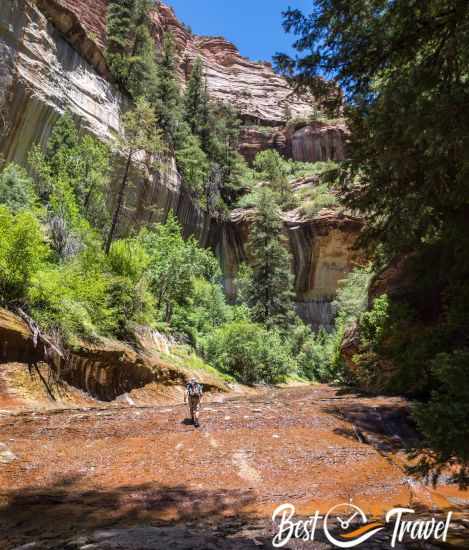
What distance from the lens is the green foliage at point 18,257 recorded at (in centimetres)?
1064

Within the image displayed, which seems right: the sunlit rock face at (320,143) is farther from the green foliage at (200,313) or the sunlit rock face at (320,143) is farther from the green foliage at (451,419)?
the green foliage at (451,419)

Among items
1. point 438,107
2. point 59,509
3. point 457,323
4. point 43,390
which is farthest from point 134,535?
point 43,390

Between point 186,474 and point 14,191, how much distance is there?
17.8 metres

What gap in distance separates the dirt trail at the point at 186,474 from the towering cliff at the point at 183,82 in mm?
6257

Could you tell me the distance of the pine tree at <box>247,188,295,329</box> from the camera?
33.2 metres

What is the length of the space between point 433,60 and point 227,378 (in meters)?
18.1

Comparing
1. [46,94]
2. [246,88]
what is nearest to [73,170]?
[46,94]

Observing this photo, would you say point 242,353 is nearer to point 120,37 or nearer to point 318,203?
point 318,203

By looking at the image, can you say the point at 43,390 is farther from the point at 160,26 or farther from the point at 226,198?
the point at 160,26

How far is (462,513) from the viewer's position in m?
4.51

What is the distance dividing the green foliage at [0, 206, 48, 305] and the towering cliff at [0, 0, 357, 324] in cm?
775

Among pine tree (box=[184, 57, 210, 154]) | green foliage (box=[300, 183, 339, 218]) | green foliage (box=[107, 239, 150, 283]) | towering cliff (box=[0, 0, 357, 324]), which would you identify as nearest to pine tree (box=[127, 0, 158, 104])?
towering cliff (box=[0, 0, 357, 324])

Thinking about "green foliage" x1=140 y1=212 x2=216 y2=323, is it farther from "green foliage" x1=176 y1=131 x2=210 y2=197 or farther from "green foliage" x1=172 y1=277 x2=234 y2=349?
"green foliage" x1=176 y1=131 x2=210 y2=197

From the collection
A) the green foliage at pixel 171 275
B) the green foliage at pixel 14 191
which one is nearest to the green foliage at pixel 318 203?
the green foliage at pixel 171 275
